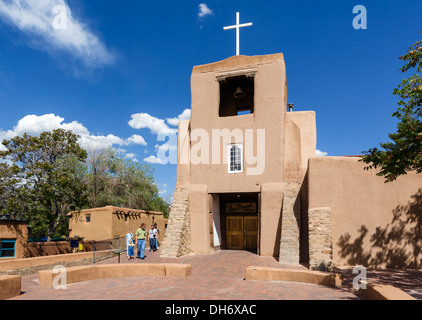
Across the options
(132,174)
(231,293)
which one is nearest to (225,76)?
(231,293)

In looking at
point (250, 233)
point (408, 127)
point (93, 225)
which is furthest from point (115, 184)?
point (408, 127)

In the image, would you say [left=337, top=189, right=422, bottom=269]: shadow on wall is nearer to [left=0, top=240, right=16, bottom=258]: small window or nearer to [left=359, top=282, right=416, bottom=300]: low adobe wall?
[left=359, top=282, right=416, bottom=300]: low adobe wall

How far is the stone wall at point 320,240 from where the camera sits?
476 inches

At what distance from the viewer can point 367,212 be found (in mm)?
13109

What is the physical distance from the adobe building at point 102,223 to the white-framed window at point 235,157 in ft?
36.5

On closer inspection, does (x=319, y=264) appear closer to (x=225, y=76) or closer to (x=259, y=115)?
(x=259, y=115)

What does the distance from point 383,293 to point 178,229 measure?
11117mm

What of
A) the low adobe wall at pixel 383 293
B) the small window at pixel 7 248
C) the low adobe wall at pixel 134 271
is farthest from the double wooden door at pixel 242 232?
the small window at pixel 7 248

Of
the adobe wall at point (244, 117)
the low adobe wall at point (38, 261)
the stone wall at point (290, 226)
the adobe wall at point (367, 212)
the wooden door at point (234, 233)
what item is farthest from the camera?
the wooden door at point (234, 233)

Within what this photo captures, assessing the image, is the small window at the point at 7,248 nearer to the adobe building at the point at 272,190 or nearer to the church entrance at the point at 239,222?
the adobe building at the point at 272,190
